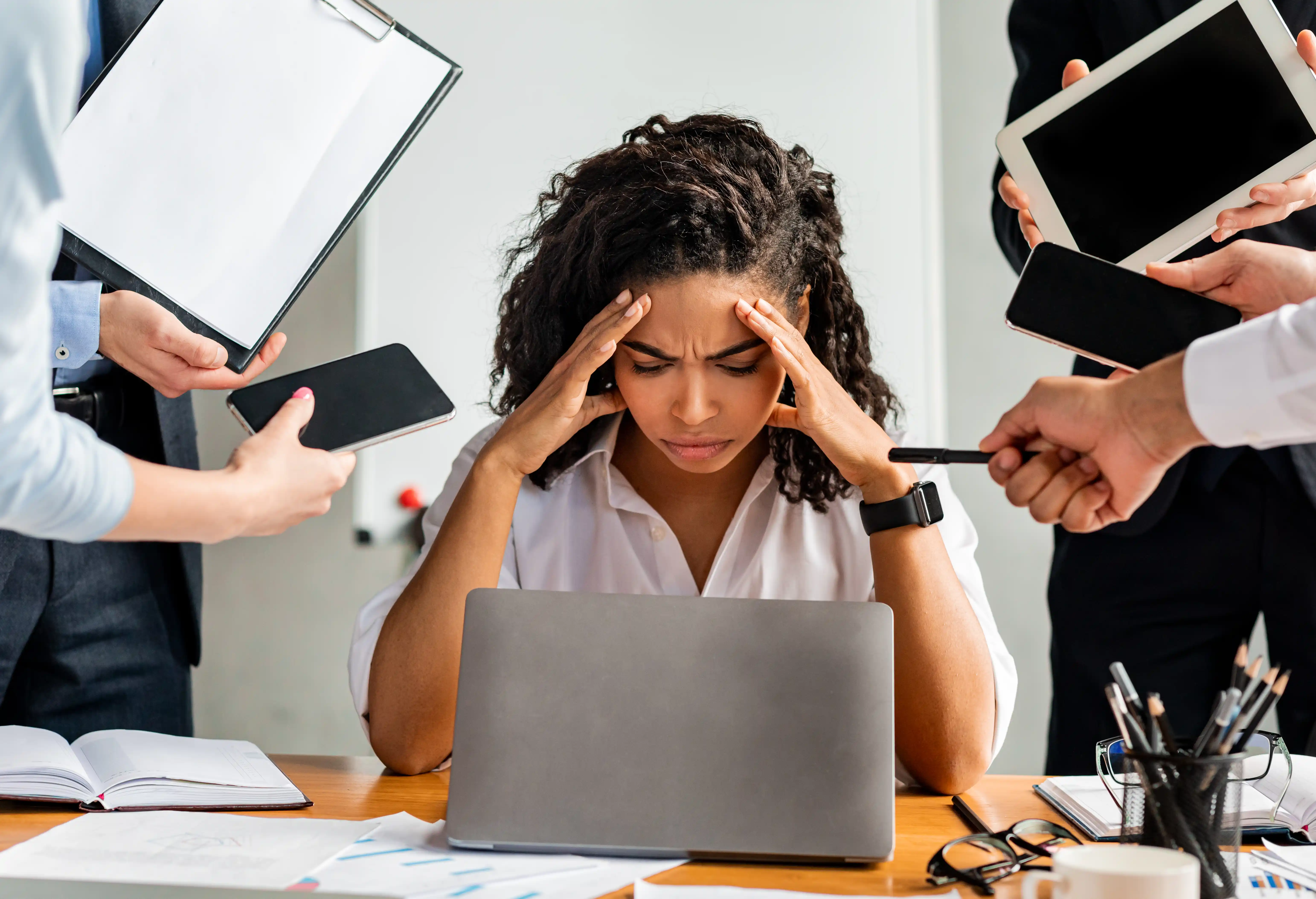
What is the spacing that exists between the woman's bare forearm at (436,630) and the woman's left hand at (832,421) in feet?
1.17

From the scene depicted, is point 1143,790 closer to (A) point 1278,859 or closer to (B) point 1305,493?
(A) point 1278,859

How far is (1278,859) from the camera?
834 millimetres

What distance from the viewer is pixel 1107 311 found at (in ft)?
3.34

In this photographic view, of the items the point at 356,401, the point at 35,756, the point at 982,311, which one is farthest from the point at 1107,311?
the point at 982,311

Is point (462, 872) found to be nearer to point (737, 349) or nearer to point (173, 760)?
point (173, 760)

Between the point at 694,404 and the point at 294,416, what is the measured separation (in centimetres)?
46

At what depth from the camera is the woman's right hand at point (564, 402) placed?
4.13 ft

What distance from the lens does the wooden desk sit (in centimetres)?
80

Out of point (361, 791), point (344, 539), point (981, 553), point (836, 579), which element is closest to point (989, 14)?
point (981, 553)

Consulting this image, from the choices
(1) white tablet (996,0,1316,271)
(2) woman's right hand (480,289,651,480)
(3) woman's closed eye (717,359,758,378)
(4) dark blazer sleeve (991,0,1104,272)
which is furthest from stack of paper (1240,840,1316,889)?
(4) dark blazer sleeve (991,0,1104,272)

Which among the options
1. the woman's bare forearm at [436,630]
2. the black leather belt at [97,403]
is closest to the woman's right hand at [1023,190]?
the woman's bare forearm at [436,630]

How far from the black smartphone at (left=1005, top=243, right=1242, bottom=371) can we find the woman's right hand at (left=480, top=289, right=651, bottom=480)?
1.48 feet

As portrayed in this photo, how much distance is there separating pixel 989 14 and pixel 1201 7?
4.97 feet

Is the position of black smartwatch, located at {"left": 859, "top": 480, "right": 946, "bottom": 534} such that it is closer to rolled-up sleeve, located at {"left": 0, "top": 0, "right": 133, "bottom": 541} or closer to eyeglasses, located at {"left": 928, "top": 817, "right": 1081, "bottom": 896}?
eyeglasses, located at {"left": 928, "top": 817, "right": 1081, "bottom": 896}
